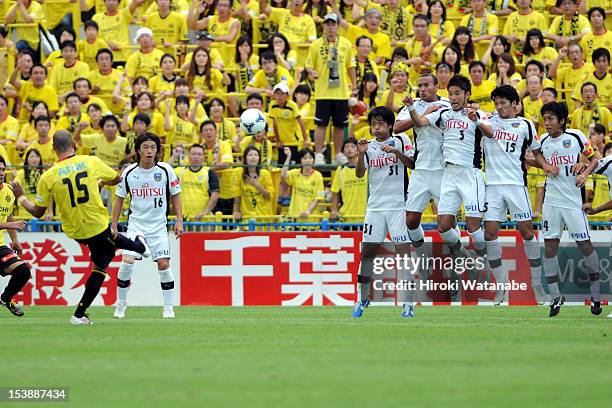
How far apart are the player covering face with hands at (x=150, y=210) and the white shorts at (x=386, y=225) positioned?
8.55ft

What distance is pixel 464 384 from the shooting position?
9.27 meters

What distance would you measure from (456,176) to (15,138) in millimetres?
10212

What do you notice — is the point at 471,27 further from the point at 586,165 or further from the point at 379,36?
the point at 586,165

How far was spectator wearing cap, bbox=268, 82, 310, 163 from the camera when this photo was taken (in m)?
23.3

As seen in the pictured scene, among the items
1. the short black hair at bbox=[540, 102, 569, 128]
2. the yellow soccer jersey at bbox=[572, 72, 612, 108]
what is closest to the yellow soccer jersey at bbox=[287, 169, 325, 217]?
the yellow soccer jersey at bbox=[572, 72, 612, 108]

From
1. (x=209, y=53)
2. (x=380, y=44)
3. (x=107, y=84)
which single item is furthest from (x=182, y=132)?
(x=380, y=44)

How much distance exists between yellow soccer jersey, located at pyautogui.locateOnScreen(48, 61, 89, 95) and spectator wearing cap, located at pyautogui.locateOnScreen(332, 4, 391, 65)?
5.19m

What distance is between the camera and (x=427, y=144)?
1700 cm

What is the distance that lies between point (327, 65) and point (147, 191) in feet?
23.1

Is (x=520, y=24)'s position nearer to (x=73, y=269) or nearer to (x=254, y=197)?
(x=254, y=197)

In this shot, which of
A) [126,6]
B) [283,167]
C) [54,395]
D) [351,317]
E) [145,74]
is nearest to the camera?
[54,395]

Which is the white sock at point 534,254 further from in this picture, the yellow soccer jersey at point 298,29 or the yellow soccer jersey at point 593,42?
the yellow soccer jersey at point 298,29

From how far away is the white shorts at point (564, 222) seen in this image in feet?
54.3

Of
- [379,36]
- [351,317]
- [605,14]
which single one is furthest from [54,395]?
[605,14]
